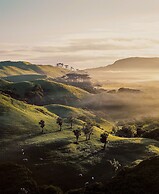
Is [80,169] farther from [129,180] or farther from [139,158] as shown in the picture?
[129,180]

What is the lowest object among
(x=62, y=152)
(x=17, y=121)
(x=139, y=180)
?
(x=62, y=152)

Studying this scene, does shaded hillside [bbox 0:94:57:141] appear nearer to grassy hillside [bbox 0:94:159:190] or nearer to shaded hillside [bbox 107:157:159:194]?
grassy hillside [bbox 0:94:159:190]

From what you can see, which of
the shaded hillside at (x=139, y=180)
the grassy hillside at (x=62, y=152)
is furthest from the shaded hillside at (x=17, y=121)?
the shaded hillside at (x=139, y=180)

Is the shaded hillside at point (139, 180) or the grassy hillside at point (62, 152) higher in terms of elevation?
the shaded hillside at point (139, 180)

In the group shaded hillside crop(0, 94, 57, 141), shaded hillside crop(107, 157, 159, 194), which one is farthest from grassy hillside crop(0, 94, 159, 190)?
shaded hillside crop(107, 157, 159, 194)

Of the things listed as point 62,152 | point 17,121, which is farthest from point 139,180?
point 17,121

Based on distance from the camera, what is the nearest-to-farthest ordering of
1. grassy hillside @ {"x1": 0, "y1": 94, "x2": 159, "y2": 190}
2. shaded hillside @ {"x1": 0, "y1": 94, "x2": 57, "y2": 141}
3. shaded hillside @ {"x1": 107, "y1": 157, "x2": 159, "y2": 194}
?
shaded hillside @ {"x1": 107, "y1": 157, "x2": 159, "y2": 194}, grassy hillside @ {"x1": 0, "y1": 94, "x2": 159, "y2": 190}, shaded hillside @ {"x1": 0, "y1": 94, "x2": 57, "y2": 141}

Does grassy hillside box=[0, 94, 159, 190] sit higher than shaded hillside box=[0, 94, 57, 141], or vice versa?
shaded hillside box=[0, 94, 57, 141]

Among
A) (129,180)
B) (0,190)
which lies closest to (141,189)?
(129,180)

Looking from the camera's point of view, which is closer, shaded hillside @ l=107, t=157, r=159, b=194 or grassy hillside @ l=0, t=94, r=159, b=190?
shaded hillside @ l=107, t=157, r=159, b=194

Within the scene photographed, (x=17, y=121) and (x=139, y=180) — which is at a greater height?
(x=139, y=180)

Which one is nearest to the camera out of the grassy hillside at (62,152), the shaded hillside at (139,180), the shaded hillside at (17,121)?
the shaded hillside at (139,180)

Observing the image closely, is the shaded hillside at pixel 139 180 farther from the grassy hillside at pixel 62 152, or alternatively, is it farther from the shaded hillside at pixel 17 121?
the shaded hillside at pixel 17 121

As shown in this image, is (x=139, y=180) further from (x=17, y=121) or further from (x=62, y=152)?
(x=17, y=121)
